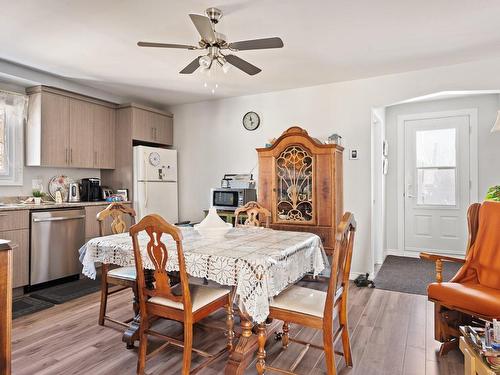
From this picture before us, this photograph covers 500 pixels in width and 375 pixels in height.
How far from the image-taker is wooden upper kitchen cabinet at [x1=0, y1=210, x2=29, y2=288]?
131 inches

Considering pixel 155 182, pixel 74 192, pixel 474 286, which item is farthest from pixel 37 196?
pixel 474 286

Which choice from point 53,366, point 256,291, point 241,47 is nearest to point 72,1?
point 241,47

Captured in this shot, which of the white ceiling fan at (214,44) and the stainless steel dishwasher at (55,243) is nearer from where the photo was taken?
the white ceiling fan at (214,44)

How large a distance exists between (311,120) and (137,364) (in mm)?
3407

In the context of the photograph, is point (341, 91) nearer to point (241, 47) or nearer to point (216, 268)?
point (241, 47)

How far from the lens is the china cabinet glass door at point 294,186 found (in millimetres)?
3859

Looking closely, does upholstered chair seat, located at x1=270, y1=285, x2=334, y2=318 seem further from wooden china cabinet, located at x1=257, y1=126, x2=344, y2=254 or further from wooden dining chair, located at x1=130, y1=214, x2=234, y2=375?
wooden china cabinet, located at x1=257, y1=126, x2=344, y2=254

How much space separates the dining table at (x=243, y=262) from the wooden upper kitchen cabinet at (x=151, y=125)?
2.66 meters

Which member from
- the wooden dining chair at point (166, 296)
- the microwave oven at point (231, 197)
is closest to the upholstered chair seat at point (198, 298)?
the wooden dining chair at point (166, 296)

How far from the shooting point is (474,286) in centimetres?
231

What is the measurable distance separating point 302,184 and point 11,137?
11.4ft

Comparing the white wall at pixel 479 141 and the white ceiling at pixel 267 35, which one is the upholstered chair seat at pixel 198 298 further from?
the white wall at pixel 479 141

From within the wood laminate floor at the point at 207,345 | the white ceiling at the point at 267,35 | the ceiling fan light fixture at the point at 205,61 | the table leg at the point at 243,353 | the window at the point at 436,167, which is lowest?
the wood laminate floor at the point at 207,345

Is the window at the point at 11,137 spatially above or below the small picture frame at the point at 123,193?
above
